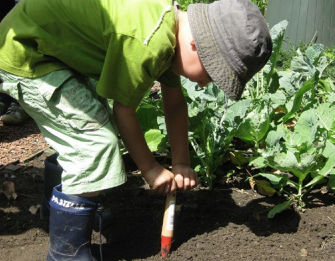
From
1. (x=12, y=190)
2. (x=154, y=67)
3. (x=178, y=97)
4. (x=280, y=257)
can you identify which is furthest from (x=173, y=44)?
(x=12, y=190)

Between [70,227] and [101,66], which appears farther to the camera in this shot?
[70,227]

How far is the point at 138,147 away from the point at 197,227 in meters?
0.67

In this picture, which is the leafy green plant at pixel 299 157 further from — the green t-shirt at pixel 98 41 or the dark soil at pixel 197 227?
the green t-shirt at pixel 98 41

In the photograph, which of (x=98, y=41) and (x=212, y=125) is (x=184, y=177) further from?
(x=98, y=41)

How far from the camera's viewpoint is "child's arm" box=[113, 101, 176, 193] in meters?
2.02

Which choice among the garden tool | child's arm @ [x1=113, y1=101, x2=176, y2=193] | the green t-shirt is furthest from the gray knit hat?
the garden tool

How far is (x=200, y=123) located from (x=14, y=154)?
1.26m

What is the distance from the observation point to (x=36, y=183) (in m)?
2.96

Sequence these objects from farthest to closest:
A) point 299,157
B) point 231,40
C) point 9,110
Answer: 1. point 9,110
2. point 299,157
3. point 231,40

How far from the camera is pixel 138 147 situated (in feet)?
6.84

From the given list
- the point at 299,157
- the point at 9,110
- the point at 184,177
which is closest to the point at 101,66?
the point at 184,177

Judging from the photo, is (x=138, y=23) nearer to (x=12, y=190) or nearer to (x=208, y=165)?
(x=208, y=165)

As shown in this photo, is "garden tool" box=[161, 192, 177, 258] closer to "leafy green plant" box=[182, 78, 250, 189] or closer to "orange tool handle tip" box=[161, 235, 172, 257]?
"orange tool handle tip" box=[161, 235, 172, 257]

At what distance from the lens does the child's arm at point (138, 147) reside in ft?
6.64
